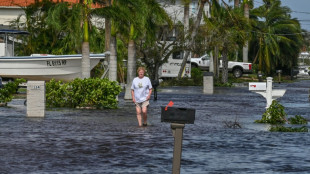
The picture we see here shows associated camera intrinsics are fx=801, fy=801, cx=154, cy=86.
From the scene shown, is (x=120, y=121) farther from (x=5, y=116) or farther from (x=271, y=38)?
(x=271, y=38)

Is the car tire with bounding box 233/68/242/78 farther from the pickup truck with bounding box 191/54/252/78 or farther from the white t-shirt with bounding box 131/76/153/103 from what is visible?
the white t-shirt with bounding box 131/76/153/103

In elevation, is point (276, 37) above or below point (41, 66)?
above

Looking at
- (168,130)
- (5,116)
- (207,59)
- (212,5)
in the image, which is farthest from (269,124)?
(207,59)

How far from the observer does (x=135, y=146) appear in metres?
15.2

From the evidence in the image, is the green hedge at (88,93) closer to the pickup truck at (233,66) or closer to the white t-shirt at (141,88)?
the white t-shirt at (141,88)

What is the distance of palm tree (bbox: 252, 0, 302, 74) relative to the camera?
Answer: 72688mm

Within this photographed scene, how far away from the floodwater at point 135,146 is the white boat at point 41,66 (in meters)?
18.8

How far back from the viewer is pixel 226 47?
186 ft

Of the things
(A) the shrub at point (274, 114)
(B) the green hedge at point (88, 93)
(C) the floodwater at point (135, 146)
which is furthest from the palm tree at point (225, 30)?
(A) the shrub at point (274, 114)

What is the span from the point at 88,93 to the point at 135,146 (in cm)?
1235

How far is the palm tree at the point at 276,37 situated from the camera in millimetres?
72688

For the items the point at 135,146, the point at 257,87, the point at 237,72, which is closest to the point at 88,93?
the point at 257,87

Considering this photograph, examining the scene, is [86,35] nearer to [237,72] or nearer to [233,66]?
[233,66]

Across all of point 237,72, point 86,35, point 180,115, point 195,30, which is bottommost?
point 180,115
